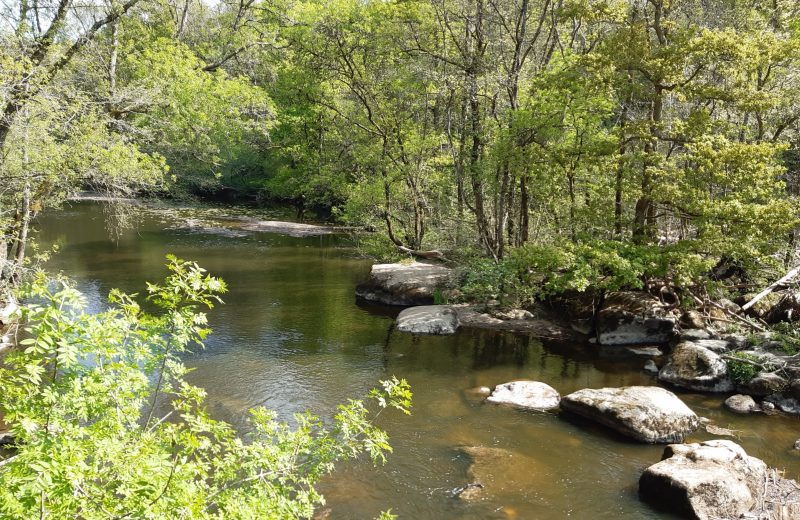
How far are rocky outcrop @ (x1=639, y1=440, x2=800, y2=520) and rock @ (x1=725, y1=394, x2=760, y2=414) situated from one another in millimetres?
2923

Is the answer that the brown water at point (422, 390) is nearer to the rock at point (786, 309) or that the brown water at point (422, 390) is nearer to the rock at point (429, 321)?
the rock at point (429, 321)

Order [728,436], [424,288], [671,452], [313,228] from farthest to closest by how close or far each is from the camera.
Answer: [313,228] < [424,288] < [728,436] < [671,452]

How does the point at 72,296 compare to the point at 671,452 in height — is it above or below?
above

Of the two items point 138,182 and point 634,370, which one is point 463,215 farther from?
point 138,182

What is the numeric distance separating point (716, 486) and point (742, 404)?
450cm

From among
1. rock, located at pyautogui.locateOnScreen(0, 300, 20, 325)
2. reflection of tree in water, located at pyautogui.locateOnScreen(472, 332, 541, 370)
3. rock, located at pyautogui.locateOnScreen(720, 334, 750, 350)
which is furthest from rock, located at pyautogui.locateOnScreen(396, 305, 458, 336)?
rock, located at pyautogui.locateOnScreen(0, 300, 20, 325)

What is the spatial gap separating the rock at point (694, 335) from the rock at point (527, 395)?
5.07m

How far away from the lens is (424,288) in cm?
1988

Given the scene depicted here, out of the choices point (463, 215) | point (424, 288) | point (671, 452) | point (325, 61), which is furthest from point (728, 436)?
point (325, 61)

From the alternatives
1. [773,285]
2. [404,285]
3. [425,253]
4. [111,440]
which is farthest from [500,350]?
[111,440]

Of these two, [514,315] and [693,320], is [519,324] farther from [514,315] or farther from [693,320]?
[693,320]

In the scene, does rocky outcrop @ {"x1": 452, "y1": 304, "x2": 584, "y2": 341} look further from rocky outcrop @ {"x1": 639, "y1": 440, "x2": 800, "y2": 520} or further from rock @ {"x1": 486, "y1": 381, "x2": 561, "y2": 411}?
rocky outcrop @ {"x1": 639, "y1": 440, "x2": 800, "y2": 520}

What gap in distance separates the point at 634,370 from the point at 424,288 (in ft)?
25.1

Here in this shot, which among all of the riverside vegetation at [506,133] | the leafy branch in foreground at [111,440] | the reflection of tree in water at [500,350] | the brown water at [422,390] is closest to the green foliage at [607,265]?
the riverside vegetation at [506,133]
